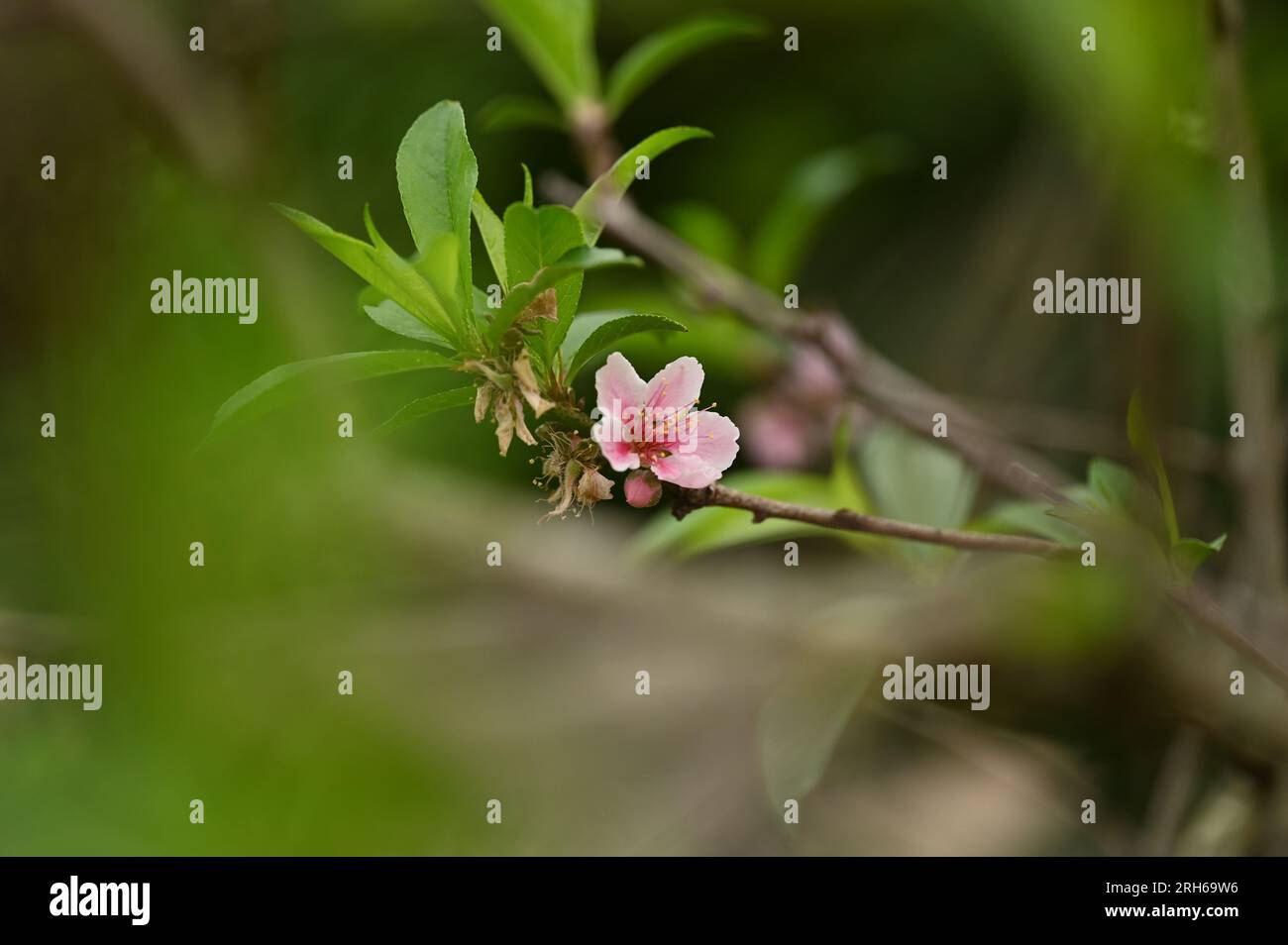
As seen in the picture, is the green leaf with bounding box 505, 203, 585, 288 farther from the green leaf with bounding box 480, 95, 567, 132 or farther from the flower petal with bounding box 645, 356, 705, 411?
the green leaf with bounding box 480, 95, 567, 132

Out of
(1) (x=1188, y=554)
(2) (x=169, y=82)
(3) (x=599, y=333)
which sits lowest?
(1) (x=1188, y=554)

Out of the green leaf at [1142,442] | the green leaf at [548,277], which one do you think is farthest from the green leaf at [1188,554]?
the green leaf at [548,277]

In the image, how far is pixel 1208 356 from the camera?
1384mm

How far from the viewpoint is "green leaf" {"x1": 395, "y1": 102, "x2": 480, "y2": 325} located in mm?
493

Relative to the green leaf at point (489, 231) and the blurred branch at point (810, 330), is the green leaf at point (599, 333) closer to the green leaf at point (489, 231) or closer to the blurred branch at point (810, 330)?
the green leaf at point (489, 231)

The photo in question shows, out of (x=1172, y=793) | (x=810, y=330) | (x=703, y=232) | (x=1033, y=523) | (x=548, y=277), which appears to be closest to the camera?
(x=548, y=277)

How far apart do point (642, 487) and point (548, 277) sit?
0.32ft

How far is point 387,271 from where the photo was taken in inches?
19.2

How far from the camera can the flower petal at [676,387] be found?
1.67 ft

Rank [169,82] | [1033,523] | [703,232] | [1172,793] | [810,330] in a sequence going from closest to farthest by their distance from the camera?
[1033,523] < [810,330] < [1172,793] < [703,232] < [169,82]

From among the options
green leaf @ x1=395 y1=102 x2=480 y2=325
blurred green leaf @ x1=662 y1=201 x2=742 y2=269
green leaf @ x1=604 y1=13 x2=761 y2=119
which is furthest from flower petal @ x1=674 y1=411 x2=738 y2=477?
blurred green leaf @ x1=662 y1=201 x2=742 y2=269

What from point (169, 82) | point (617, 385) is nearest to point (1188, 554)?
point (617, 385)

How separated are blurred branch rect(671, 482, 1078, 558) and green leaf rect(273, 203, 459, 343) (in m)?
0.12

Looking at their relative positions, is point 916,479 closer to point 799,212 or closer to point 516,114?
point 799,212
